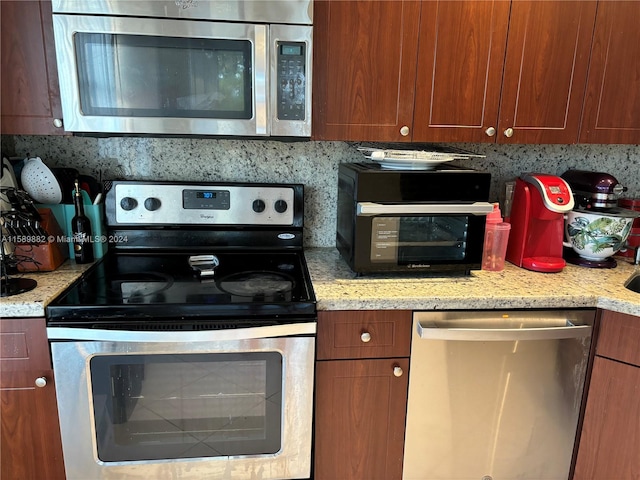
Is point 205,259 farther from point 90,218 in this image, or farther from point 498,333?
point 498,333

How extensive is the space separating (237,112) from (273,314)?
643mm

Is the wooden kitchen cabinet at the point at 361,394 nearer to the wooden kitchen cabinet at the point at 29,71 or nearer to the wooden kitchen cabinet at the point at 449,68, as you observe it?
the wooden kitchen cabinet at the point at 449,68

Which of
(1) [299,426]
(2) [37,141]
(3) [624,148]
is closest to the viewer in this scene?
(1) [299,426]

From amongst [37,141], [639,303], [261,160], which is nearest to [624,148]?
[639,303]

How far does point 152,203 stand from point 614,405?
1.74 metres

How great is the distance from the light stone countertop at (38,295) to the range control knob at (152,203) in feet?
1.07

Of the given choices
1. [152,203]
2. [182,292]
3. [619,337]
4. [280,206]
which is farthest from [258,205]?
[619,337]

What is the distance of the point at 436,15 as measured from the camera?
1511 mm

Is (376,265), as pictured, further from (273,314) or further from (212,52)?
(212,52)

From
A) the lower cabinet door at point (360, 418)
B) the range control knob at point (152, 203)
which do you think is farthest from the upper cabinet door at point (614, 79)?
the range control knob at point (152, 203)

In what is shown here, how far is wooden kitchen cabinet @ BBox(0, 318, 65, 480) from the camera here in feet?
4.36

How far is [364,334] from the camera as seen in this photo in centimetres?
143

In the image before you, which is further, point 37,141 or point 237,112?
point 37,141

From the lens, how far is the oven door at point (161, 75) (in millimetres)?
1375
